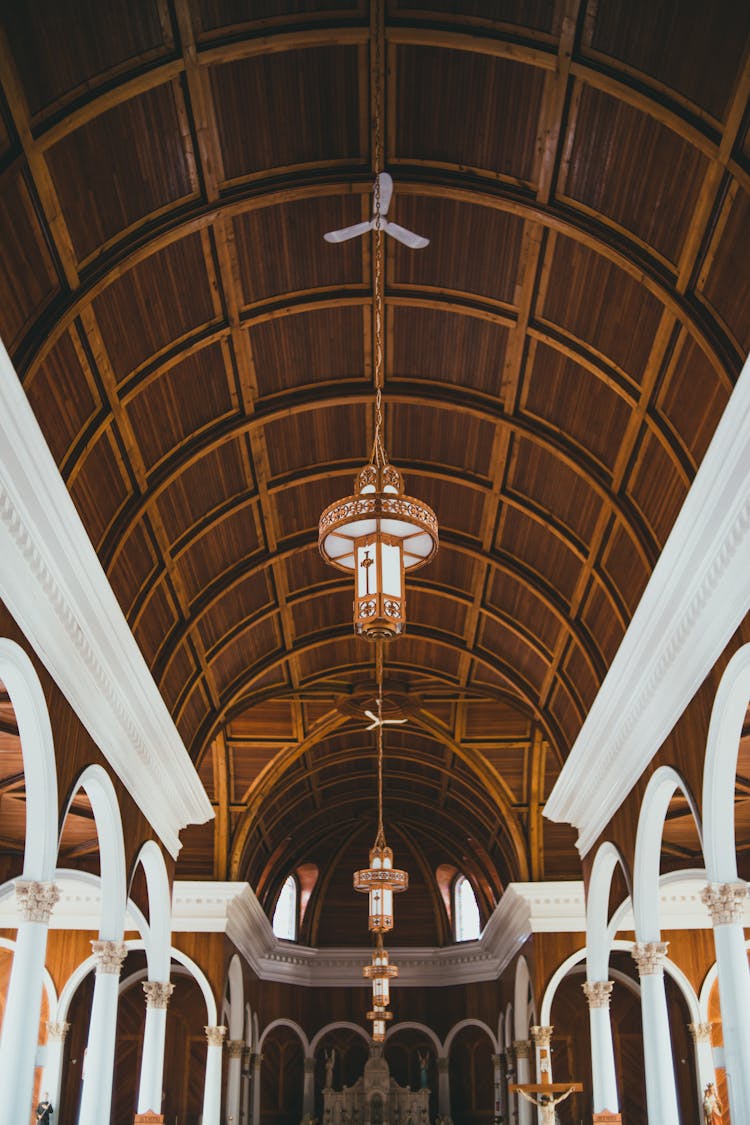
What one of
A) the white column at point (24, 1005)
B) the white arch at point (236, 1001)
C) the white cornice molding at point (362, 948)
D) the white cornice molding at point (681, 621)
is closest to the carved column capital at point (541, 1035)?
the white cornice molding at point (362, 948)

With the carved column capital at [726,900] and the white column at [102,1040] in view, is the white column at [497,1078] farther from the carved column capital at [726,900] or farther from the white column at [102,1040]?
the carved column capital at [726,900]

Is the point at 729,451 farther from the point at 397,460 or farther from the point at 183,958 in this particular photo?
the point at 183,958

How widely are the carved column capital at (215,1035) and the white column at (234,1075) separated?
325cm

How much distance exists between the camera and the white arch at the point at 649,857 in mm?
14625

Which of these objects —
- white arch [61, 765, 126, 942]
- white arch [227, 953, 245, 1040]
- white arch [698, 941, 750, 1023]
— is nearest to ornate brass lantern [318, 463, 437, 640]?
white arch [61, 765, 126, 942]

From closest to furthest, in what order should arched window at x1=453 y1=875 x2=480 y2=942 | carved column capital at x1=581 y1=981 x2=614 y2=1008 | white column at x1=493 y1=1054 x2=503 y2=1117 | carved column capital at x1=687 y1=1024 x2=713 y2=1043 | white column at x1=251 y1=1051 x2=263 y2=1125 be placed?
carved column capital at x1=581 y1=981 x2=614 y2=1008, carved column capital at x1=687 y1=1024 x2=713 y2=1043, white column at x1=251 y1=1051 x2=263 y2=1125, white column at x1=493 y1=1054 x2=503 y2=1117, arched window at x1=453 y1=875 x2=480 y2=942

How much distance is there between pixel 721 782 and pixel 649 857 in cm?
399

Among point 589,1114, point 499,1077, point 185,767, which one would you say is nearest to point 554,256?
point 185,767

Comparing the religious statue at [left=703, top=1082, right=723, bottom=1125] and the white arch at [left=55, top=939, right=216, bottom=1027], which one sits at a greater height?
the white arch at [left=55, top=939, right=216, bottom=1027]

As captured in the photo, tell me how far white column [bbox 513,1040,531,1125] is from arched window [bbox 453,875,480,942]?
8066 millimetres

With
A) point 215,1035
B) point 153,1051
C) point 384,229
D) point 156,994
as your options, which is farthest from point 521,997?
point 384,229

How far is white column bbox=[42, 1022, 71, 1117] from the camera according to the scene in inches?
987

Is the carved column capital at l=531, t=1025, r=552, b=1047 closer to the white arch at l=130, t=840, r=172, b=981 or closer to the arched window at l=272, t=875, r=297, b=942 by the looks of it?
the white arch at l=130, t=840, r=172, b=981

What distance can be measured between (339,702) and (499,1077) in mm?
16992
